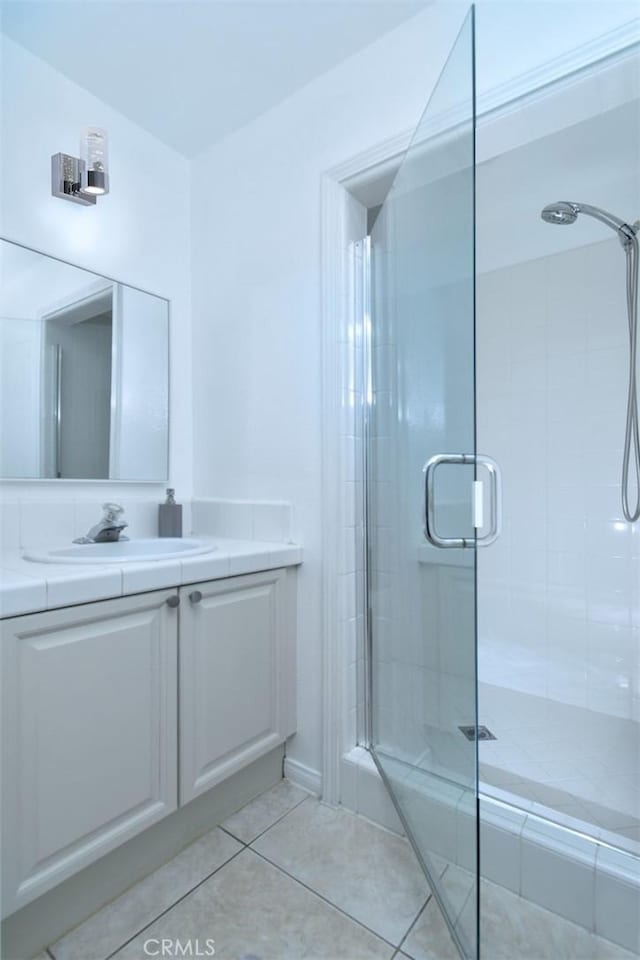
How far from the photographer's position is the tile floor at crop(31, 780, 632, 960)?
1038 millimetres

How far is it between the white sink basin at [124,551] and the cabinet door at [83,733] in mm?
133

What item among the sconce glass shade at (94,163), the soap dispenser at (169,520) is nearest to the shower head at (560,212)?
the sconce glass shade at (94,163)

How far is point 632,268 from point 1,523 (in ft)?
8.40

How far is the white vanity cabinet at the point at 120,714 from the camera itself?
95 cm

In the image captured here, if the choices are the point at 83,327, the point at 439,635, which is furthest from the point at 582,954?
the point at 83,327

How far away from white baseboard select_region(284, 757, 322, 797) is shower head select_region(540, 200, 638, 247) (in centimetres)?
232

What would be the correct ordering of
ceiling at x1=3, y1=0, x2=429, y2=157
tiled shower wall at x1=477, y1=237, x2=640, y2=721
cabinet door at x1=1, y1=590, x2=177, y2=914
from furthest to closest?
tiled shower wall at x1=477, y1=237, x2=640, y2=721 < ceiling at x1=3, y1=0, x2=429, y2=157 < cabinet door at x1=1, y1=590, x2=177, y2=914

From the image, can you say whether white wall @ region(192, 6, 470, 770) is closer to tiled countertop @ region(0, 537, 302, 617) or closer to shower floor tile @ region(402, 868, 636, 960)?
tiled countertop @ region(0, 537, 302, 617)

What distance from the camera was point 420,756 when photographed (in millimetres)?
1245

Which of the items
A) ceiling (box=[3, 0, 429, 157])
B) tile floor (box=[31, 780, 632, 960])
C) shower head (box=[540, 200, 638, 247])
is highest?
ceiling (box=[3, 0, 429, 157])

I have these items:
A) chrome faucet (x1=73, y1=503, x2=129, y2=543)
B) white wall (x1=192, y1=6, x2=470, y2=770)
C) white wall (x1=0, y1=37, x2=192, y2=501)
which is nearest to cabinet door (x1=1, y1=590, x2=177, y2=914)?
chrome faucet (x1=73, y1=503, x2=129, y2=543)

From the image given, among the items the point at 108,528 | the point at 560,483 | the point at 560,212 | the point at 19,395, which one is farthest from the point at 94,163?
the point at 560,483

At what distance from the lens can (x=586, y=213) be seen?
75.2 inches

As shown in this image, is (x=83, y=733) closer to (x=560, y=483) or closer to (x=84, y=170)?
(x=84, y=170)
